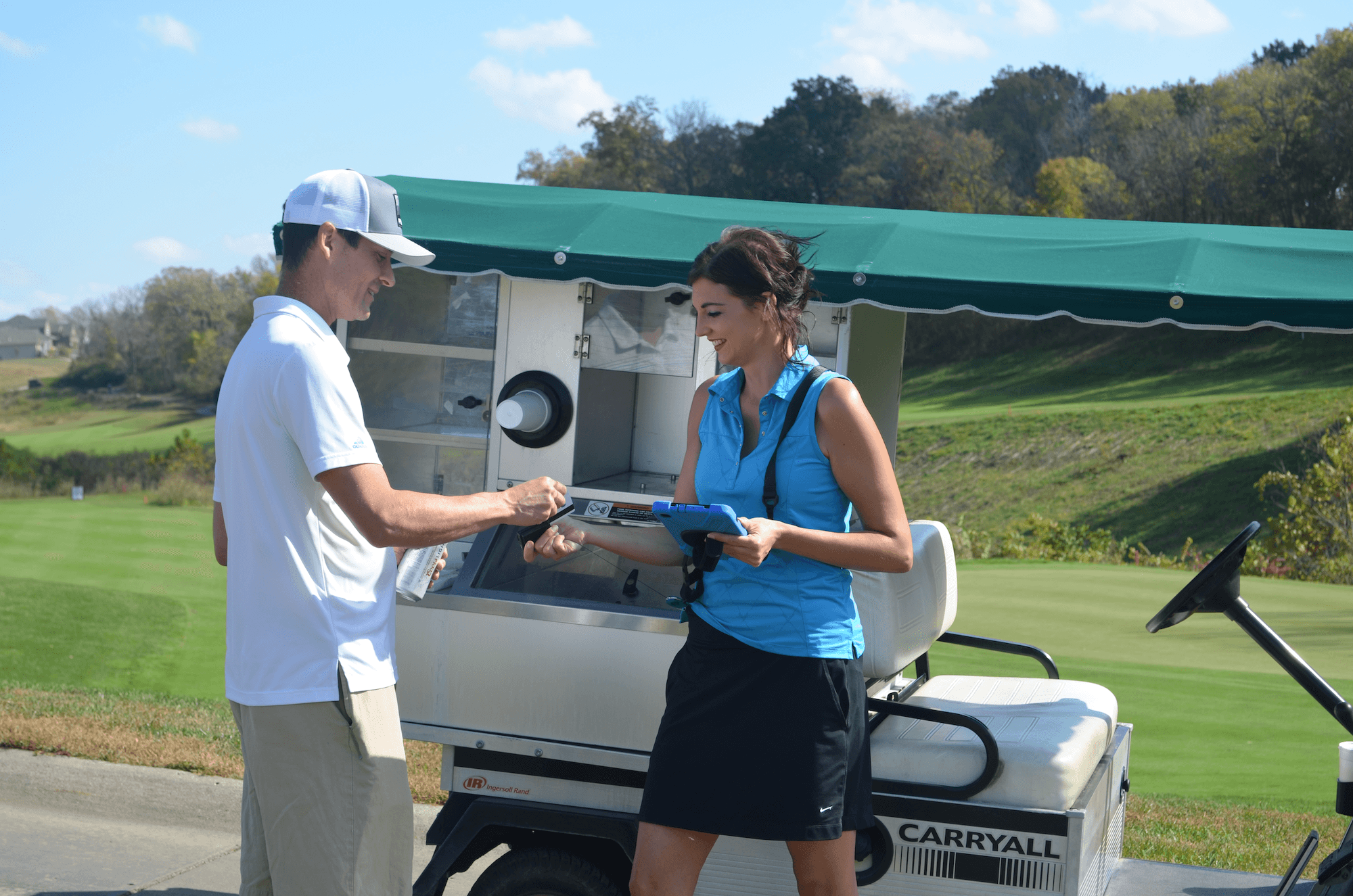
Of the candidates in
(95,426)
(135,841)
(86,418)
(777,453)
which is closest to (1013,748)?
(777,453)

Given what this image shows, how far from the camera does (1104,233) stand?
11.9ft

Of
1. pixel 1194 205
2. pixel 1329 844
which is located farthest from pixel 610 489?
pixel 1194 205

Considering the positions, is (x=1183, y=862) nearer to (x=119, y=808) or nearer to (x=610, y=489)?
(x=610, y=489)

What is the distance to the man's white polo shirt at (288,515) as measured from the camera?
6.36 feet

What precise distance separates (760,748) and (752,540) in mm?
440

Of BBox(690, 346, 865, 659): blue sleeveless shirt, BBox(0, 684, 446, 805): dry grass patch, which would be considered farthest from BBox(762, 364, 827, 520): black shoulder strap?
BBox(0, 684, 446, 805): dry grass patch

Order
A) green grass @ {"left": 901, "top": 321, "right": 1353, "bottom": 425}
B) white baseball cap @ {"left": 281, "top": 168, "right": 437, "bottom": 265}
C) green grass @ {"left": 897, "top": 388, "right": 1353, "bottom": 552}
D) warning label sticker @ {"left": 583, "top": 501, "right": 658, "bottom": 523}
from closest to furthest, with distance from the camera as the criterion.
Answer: white baseball cap @ {"left": 281, "top": 168, "right": 437, "bottom": 265} < warning label sticker @ {"left": 583, "top": 501, "right": 658, "bottom": 523} < green grass @ {"left": 897, "top": 388, "right": 1353, "bottom": 552} < green grass @ {"left": 901, "top": 321, "right": 1353, "bottom": 425}

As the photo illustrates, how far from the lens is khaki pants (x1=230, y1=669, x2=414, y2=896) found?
78.8 inches

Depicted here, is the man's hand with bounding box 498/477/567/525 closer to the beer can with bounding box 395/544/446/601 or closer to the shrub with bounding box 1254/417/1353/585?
the beer can with bounding box 395/544/446/601

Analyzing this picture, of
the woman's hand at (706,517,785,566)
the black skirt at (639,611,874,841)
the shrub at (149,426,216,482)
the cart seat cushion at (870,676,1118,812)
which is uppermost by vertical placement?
the woman's hand at (706,517,785,566)

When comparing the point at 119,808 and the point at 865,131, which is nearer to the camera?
the point at 119,808

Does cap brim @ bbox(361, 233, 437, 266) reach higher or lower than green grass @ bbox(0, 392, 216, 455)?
higher

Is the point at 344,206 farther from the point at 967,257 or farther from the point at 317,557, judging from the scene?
the point at 967,257

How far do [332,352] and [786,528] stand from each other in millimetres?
890
